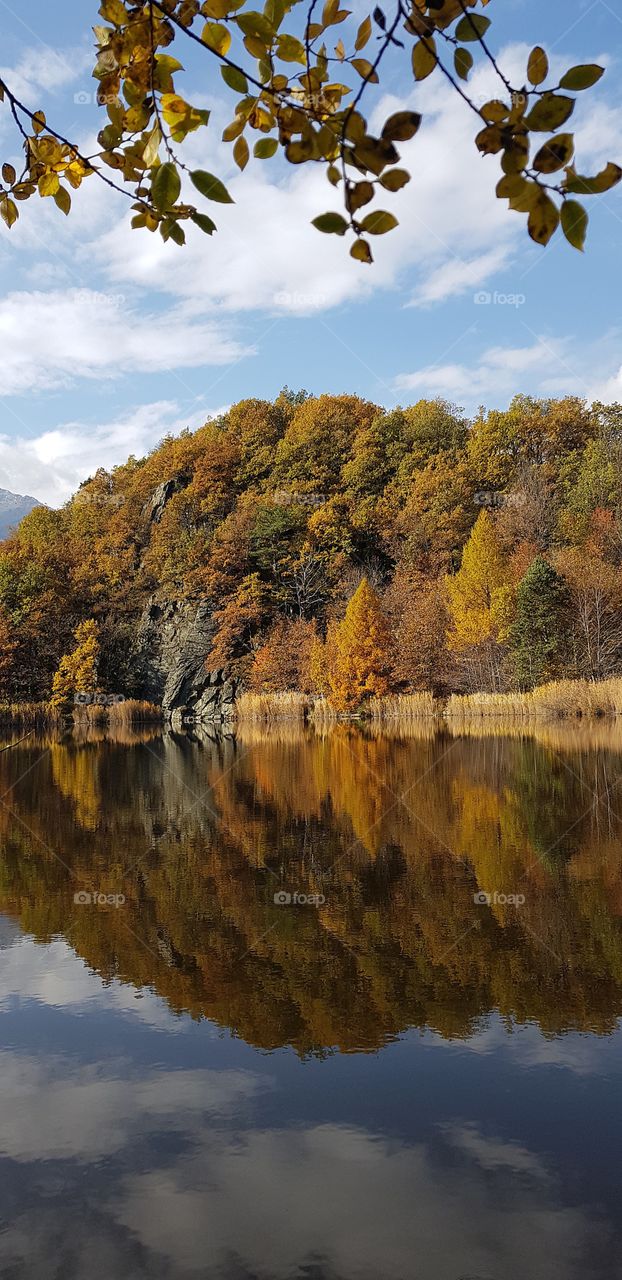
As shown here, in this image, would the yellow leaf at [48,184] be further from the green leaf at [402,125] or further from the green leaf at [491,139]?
the green leaf at [491,139]

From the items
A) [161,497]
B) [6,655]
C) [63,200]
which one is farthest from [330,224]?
[161,497]

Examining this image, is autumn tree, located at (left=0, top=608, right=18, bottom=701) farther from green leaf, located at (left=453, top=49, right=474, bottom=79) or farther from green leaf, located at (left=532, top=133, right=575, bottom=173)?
green leaf, located at (left=532, top=133, right=575, bottom=173)

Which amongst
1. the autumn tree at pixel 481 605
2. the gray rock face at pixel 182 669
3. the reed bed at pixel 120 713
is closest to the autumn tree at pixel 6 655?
the reed bed at pixel 120 713

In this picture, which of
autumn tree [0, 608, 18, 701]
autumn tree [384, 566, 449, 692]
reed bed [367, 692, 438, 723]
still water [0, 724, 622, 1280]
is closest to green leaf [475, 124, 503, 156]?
still water [0, 724, 622, 1280]

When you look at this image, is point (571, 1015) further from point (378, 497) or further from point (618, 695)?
point (378, 497)

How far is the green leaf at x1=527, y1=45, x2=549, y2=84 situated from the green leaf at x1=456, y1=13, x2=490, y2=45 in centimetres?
21

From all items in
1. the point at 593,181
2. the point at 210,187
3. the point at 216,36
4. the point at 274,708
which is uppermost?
the point at 216,36

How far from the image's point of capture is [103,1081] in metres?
4.93

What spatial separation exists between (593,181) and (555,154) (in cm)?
10

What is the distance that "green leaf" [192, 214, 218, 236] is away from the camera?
6.79ft

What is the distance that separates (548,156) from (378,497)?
2634 inches

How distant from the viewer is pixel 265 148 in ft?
6.82

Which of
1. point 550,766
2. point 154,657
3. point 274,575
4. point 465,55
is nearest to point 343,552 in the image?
point 274,575

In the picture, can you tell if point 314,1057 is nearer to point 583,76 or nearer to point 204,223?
point 204,223
